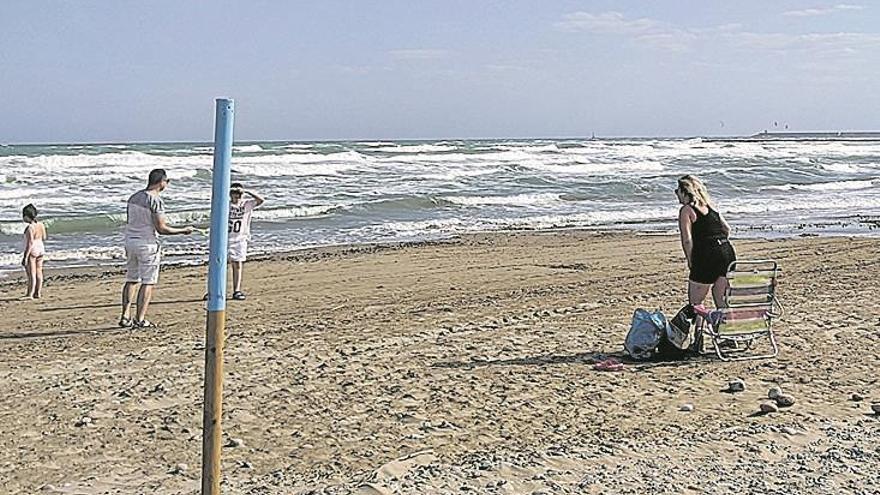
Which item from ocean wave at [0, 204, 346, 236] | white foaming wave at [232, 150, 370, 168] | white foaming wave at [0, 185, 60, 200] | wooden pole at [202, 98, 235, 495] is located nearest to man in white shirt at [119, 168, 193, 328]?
wooden pole at [202, 98, 235, 495]

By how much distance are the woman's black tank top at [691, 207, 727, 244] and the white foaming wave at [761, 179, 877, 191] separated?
26.7m

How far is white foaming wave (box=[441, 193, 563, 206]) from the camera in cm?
2722

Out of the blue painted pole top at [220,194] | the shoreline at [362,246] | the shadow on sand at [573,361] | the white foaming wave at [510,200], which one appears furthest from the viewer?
the white foaming wave at [510,200]

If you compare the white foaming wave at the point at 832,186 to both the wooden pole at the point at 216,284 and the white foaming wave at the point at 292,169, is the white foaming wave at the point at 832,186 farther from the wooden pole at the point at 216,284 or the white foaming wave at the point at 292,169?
the wooden pole at the point at 216,284

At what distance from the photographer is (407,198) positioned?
2684cm

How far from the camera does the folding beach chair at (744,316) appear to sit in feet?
25.7

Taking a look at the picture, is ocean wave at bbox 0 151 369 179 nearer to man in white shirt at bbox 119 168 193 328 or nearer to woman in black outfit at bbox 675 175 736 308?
man in white shirt at bbox 119 168 193 328

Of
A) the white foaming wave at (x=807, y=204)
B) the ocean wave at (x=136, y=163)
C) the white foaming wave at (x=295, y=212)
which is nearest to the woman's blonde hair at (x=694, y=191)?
the white foaming wave at (x=295, y=212)

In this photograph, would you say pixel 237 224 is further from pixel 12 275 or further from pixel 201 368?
pixel 12 275

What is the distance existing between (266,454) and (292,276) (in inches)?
313

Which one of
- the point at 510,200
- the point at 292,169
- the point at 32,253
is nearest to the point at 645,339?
the point at 32,253

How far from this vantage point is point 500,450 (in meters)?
5.55

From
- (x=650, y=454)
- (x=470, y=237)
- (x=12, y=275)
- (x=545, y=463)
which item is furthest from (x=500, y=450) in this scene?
(x=470, y=237)

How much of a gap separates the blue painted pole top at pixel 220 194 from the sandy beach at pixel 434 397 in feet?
5.89
